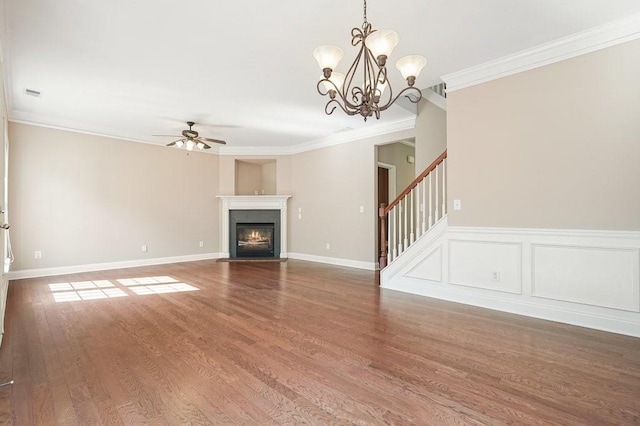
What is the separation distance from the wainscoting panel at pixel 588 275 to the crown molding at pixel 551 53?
1866 mm

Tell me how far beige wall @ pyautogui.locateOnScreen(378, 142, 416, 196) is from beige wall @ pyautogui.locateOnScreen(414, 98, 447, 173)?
1.37m

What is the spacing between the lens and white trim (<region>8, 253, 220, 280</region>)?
5.04m

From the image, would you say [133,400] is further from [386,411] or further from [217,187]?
[217,187]

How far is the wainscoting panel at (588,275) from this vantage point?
8.93 feet

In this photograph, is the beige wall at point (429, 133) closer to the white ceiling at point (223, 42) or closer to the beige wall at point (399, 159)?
the white ceiling at point (223, 42)

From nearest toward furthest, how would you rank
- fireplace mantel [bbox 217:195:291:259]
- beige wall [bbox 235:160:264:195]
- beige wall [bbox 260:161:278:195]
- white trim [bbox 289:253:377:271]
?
white trim [bbox 289:253:377:271]
fireplace mantel [bbox 217:195:291:259]
beige wall [bbox 235:160:264:195]
beige wall [bbox 260:161:278:195]

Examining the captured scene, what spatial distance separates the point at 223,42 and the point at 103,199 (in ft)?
14.6

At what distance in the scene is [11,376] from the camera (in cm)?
203

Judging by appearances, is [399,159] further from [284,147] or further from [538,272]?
[538,272]

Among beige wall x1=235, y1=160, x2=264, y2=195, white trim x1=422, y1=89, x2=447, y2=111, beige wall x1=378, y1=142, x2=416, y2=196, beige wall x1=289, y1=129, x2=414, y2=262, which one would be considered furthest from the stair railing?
beige wall x1=235, y1=160, x2=264, y2=195

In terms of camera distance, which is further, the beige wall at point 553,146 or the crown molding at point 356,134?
the crown molding at point 356,134

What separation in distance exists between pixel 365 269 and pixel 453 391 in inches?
165

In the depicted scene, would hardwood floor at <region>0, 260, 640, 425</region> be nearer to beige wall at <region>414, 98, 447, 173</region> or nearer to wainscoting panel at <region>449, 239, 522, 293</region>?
wainscoting panel at <region>449, 239, 522, 293</region>

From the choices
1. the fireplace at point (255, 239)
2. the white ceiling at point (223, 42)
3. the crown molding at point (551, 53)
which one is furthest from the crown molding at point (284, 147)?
the fireplace at point (255, 239)
